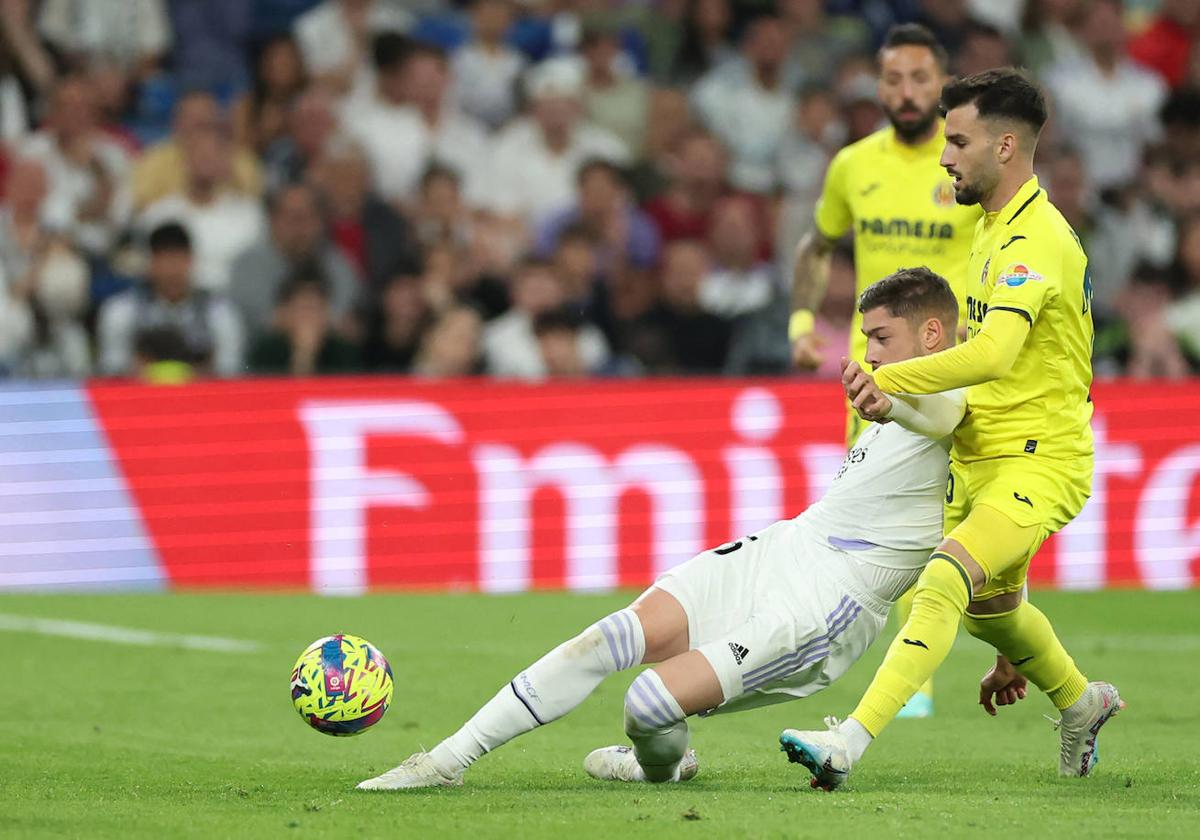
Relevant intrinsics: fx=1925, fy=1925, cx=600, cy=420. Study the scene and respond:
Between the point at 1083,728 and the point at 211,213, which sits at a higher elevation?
the point at 211,213

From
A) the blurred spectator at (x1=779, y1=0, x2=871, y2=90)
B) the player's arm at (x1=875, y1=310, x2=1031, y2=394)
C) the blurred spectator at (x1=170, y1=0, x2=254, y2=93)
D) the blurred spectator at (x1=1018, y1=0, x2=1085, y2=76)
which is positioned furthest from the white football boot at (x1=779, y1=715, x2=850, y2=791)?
the blurred spectator at (x1=1018, y1=0, x2=1085, y2=76)

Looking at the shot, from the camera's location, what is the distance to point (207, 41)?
15.4m

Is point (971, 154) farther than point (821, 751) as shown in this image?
Yes

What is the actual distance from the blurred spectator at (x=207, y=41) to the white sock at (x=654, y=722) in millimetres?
10566

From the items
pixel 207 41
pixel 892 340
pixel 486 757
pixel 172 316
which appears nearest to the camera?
pixel 892 340

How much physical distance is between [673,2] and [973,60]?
8.48 ft

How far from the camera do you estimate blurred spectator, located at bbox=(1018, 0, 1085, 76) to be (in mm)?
16141

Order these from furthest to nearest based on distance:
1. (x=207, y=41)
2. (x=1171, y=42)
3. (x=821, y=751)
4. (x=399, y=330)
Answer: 1. (x=1171, y=42)
2. (x=207, y=41)
3. (x=399, y=330)
4. (x=821, y=751)

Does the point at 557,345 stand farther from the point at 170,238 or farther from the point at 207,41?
the point at 207,41

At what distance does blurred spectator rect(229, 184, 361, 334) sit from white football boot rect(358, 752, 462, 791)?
8135 millimetres

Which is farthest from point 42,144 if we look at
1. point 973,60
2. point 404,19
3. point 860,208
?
point 860,208

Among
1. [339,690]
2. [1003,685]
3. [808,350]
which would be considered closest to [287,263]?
[808,350]

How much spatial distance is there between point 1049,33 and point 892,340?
11.1 meters

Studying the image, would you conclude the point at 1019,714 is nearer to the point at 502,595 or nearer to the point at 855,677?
the point at 855,677
